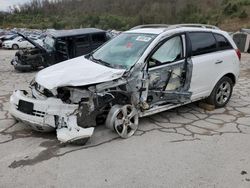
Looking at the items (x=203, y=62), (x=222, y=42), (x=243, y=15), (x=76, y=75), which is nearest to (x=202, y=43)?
(x=203, y=62)

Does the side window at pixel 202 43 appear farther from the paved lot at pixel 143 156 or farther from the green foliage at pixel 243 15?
the green foliage at pixel 243 15

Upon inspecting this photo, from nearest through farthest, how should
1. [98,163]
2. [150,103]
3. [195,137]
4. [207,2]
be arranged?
[98,163], [195,137], [150,103], [207,2]

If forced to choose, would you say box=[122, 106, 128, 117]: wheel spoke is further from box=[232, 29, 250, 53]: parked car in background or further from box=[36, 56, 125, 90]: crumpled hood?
box=[232, 29, 250, 53]: parked car in background

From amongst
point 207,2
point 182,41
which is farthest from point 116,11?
point 182,41

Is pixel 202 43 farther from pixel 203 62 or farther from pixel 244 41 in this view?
pixel 244 41

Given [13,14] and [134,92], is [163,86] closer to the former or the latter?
[134,92]

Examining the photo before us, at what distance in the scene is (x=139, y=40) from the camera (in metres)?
5.16

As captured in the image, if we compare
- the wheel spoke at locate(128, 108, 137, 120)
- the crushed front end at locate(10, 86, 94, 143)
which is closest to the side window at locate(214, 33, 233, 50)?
the wheel spoke at locate(128, 108, 137, 120)

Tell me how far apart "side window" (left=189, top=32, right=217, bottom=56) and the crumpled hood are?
1.73m

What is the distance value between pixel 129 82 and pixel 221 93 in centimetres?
252

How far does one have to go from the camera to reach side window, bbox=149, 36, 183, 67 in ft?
16.1

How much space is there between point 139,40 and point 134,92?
41.0 inches

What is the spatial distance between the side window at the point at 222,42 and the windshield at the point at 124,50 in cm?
166

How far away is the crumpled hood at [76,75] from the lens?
13.8ft
